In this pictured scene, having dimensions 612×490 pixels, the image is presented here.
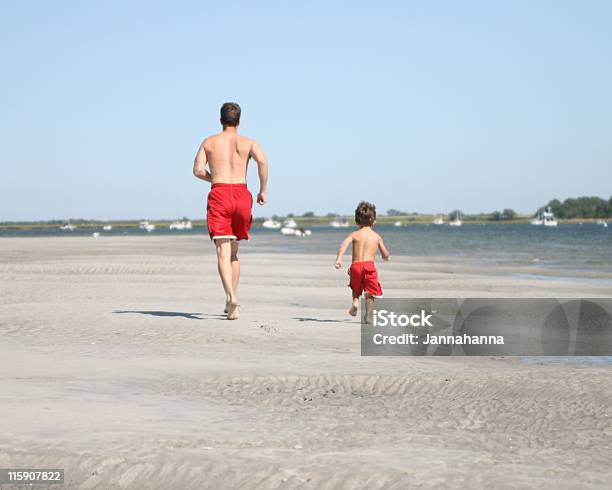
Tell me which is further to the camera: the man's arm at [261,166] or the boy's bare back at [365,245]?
the boy's bare back at [365,245]

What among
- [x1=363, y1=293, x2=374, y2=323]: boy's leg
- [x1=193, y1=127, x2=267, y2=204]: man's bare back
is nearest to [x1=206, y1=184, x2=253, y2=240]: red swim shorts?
[x1=193, y1=127, x2=267, y2=204]: man's bare back

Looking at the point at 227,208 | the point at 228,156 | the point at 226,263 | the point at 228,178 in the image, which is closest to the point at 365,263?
the point at 226,263

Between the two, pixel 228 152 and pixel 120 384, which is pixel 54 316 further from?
pixel 120 384

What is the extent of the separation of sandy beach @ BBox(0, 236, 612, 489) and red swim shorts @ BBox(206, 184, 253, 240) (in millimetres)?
1065

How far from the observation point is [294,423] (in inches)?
197

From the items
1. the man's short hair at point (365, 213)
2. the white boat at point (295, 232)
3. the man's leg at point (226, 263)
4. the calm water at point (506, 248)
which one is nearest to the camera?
the man's leg at point (226, 263)

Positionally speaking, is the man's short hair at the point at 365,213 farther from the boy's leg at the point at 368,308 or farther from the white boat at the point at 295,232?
the white boat at the point at 295,232

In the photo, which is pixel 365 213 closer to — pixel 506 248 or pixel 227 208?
pixel 227 208

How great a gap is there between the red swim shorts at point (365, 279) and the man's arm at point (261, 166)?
54.2 inches

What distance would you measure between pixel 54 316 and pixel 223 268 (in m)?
2.11

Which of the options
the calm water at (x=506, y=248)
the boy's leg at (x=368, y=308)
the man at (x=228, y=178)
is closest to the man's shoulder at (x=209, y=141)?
the man at (x=228, y=178)

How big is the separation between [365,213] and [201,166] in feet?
6.75

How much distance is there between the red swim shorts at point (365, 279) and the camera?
9.41 metres

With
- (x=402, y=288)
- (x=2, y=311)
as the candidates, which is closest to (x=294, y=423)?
(x=2, y=311)
